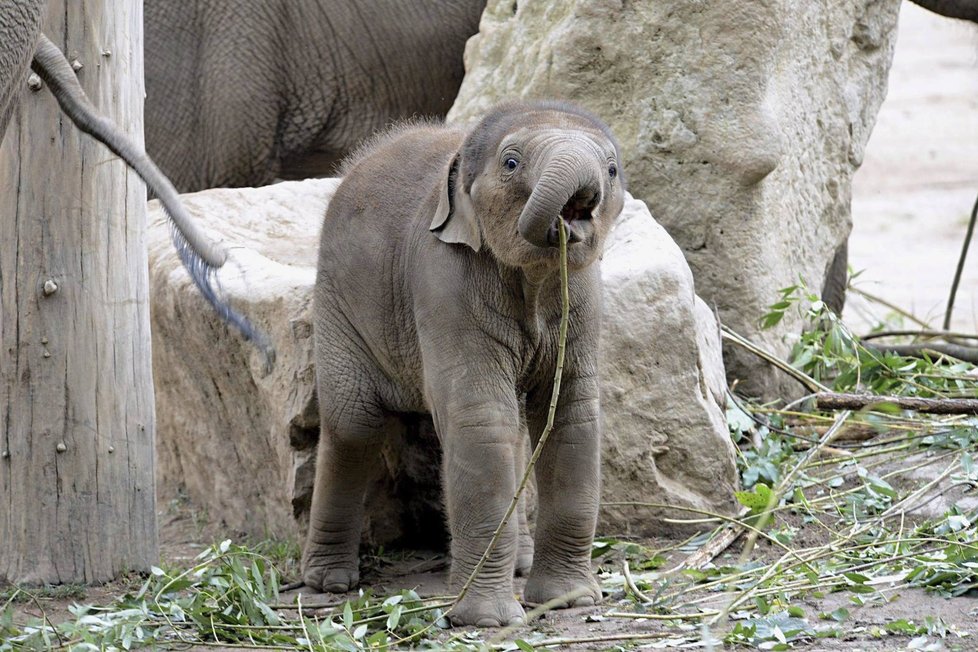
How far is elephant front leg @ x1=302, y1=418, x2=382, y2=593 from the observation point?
4.52m

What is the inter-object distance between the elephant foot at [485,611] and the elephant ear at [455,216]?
885 mm

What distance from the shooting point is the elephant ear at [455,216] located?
396cm

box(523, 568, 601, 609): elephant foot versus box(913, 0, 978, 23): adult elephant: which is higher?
box(913, 0, 978, 23): adult elephant

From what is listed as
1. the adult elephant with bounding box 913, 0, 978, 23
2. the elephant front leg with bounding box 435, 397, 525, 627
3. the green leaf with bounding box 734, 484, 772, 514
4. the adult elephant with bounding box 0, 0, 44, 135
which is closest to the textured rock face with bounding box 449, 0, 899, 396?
the adult elephant with bounding box 913, 0, 978, 23

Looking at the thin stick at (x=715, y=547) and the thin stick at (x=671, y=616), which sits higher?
the thin stick at (x=715, y=547)

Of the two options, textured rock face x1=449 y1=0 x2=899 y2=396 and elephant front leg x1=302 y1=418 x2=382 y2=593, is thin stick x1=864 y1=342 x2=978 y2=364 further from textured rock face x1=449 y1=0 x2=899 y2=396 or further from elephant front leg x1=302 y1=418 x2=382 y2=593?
elephant front leg x1=302 y1=418 x2=382 y2=593

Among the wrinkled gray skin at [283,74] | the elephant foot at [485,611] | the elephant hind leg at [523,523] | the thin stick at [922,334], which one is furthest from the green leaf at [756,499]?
the wrinkled gray skin at [283,74]

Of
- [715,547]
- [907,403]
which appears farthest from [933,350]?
[715,547]

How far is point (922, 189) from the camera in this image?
14445 millimetres

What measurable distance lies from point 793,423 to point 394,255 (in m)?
2.10

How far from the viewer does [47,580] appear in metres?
4.55

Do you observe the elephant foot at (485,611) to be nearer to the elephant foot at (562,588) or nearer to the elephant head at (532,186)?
the elephant foot at (562,588)

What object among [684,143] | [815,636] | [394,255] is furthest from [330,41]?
[815,636]

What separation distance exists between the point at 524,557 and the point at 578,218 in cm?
124
